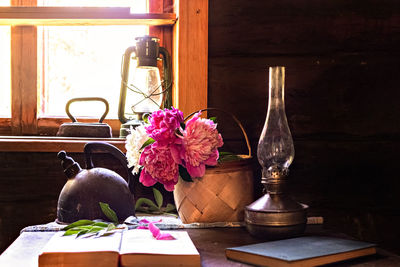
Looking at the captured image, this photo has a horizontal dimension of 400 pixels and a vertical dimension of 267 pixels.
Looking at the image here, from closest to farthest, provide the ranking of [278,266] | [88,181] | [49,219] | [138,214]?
[278,266] < [88,181] < [138,214] < [49,219]

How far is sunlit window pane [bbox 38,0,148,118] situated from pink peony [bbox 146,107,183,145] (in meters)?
0.62

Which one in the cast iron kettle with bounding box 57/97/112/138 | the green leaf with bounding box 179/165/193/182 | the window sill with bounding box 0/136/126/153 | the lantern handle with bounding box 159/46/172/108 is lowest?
the green leaf with bounding box 179/165/193/182

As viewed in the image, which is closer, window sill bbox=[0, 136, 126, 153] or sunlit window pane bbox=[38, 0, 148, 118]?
window sill bbox=[0, 136, 126, 153]

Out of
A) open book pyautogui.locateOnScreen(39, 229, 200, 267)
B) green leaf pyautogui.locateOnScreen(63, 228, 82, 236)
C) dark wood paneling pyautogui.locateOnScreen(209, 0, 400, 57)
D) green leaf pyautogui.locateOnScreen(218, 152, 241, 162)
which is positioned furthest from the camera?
dark wood paneling pyautogui.locateOnScreen(209, 0, 400, 57)

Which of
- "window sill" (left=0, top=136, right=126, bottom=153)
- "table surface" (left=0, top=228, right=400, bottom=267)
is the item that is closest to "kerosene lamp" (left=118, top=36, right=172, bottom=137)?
"window sill" (left=0, top=136, right=126, bottom=153)

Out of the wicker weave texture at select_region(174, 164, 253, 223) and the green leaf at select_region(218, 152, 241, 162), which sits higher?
the green leaf at select_region(218, 152, 241, 162)

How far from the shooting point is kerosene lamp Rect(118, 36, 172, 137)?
1.43 metres

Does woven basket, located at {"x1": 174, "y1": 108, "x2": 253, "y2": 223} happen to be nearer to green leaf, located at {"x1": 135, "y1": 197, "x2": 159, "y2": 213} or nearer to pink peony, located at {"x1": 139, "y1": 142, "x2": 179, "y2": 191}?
pink peony, located at {"x1": 139, "y1": 142, "x2": 179, "y2": 191}

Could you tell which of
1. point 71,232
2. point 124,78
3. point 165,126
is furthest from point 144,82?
point 71,232

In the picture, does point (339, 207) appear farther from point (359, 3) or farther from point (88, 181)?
point (88, 181)

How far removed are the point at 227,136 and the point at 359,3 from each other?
56 cm

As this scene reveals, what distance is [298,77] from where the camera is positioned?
1.48m

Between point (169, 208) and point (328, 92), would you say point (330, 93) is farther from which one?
point (169, 208)

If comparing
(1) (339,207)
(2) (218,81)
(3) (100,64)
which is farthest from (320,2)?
(3) (100,64)
